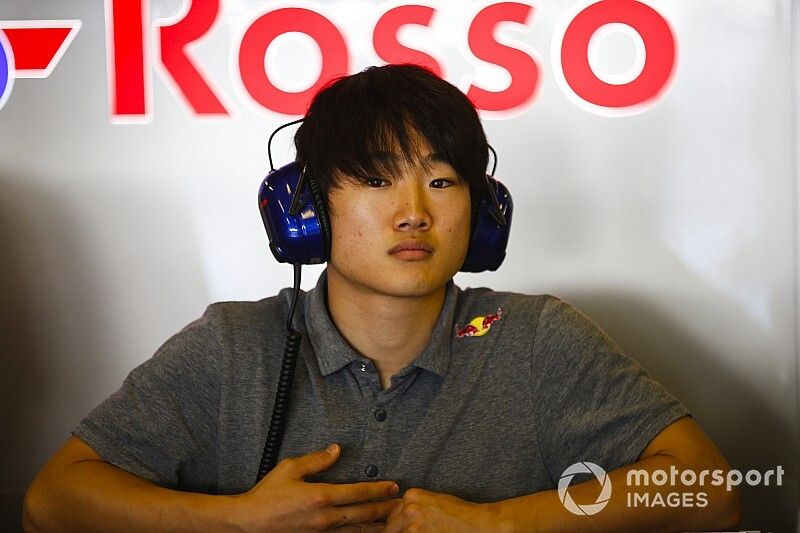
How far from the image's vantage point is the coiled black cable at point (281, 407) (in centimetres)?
148

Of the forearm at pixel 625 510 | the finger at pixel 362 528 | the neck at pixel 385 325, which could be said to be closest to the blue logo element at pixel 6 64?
the neck at pixel 385 325

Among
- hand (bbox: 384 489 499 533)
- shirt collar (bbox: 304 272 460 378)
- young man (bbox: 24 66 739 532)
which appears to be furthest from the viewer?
shirt collar (bbox: 304 272 460 378)

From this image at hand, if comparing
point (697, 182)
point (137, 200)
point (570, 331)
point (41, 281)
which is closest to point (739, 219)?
point (697, 182)

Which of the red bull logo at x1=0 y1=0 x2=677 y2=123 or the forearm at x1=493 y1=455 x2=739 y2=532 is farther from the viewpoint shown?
the red bull logo at x1=0 y1=0 x2=677 y2=123

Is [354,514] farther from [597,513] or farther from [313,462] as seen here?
[597,513]

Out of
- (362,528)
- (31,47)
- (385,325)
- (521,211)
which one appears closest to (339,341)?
(385,325)

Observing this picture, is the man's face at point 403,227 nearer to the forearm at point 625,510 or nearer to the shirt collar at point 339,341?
the shirt collar at point 339,341

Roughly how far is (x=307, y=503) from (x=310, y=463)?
82 mm

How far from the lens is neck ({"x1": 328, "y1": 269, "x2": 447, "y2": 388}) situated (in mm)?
1579

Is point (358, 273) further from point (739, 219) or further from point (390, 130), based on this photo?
point (739, 219)

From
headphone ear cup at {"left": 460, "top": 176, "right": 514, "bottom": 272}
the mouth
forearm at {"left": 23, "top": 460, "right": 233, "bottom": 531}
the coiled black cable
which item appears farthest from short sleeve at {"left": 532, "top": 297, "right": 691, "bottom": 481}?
forearm at {"left": 23, "top": 460, "right": 233, "bottom": 531}

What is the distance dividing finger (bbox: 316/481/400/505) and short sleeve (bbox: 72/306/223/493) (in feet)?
0.84

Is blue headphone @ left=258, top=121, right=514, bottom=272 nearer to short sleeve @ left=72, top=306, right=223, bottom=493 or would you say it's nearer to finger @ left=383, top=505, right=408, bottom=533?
short sleeve @ left=72, top=306, right=223, bottom=493

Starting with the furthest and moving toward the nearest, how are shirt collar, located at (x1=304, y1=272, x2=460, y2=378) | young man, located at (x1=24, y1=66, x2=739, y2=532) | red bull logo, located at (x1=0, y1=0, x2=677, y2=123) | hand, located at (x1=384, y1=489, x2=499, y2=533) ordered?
red bull logo, located at (x1=0, y1=0, x2=677, y2=123) < shirt collar, located at (x1=304, y1=272, x2=460, y2=378) < young man, located at (x1=24, y1=66, x2=739, y2=532) < hand, located at (x1=384, y1=489, x2=499, y2=533)
